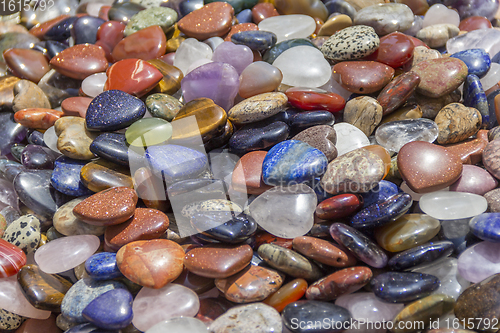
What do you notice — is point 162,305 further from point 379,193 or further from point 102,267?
point 379,193

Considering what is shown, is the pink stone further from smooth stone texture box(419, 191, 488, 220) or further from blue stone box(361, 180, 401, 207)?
smooth stone texture box(419, 191, 488, 220)

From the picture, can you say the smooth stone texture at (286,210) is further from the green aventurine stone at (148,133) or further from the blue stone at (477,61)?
the blue stone at (477,61)

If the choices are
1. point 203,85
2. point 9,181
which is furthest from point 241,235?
point 9,181

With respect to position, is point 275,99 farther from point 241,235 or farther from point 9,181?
point 9,181

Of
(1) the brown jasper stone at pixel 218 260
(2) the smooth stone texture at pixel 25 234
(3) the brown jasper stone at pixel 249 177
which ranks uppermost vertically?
(3) the brown jasper stone at pixel 249 177

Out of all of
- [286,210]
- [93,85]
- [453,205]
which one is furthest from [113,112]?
[453,205]

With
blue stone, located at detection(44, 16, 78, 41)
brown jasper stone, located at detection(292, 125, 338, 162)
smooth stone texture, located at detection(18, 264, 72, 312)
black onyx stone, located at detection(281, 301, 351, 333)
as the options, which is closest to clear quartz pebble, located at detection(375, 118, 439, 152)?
brown jasper stone, located at detection(292, 125, 338, 162)

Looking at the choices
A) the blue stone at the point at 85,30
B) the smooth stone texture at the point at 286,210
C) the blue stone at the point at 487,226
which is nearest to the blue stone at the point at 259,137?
the smooth stone texture at the point at 286,210
